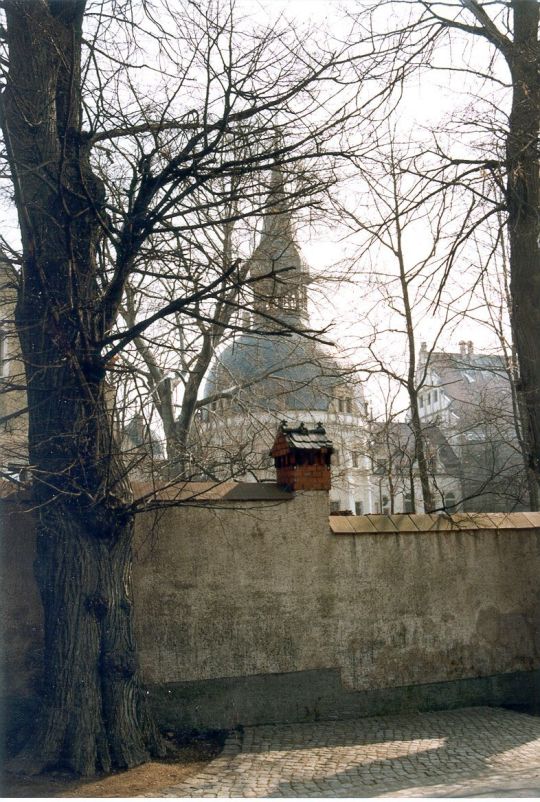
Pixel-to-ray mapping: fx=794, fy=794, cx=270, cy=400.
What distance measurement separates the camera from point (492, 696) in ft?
30.3

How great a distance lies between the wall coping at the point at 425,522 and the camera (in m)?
8.85

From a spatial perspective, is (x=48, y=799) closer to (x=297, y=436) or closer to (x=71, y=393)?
(x=71, y=393)

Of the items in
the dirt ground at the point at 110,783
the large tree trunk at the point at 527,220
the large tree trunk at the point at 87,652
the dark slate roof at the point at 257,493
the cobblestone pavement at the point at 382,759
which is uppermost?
the large tree trunk at the point at 527,220

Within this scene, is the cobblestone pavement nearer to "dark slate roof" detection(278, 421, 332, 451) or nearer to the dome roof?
"dark slate roof" detection(278, 421, 332, 451)

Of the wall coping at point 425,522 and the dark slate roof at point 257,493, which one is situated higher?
the dark slate roof at point 257,493

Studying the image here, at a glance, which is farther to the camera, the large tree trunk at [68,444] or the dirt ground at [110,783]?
the large tree trunk at [68,444]

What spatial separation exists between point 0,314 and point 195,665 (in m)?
5.49

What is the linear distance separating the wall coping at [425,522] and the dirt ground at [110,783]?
3.05 m

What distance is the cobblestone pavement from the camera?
6148 mm

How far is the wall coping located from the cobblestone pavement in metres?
2.01

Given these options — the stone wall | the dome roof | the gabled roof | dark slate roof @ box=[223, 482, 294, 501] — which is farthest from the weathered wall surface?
the dome roof

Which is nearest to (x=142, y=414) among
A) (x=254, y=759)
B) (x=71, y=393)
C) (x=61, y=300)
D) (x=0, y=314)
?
(x=71, y=393)

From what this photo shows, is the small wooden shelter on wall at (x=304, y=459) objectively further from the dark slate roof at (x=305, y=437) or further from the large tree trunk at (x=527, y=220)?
the large tree trunk at (x=527, y=220)

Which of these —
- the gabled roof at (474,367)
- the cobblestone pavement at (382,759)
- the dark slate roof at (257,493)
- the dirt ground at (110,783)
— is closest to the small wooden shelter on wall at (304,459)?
the dark slate roof at (257,493)
